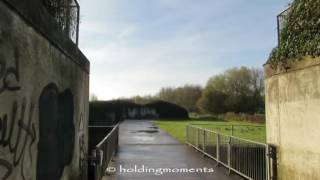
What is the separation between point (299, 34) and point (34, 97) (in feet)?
18.2

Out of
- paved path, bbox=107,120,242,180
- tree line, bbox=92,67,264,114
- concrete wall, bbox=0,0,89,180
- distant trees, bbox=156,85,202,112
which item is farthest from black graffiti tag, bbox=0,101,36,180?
distant trees, bbox=156,85,202,112

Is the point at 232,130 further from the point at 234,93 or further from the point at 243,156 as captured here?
the point at 234,93

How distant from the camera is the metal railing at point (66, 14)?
7.31 metres

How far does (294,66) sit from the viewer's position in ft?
28.4

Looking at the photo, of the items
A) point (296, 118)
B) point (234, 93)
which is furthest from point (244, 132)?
point (234, 93)

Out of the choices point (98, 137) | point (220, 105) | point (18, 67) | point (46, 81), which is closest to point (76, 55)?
point (46, 81)

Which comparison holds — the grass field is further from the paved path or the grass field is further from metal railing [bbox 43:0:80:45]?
metal railing [bbox 43:0:80:45]

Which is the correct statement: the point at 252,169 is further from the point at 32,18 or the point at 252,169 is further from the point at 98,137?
the point at 98,137

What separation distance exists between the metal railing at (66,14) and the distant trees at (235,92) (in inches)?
2553

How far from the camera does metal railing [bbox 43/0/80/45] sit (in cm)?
731

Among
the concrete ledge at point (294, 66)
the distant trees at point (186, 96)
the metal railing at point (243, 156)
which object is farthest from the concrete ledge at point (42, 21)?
the distant trees at point (186, 96)

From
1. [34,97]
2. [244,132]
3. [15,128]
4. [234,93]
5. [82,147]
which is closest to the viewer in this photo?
[15,128]

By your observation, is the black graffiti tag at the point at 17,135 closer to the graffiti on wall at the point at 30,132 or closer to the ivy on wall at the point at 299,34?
the graffiti on wall at the point at 30,132

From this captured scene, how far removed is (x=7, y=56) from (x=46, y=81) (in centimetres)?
172
